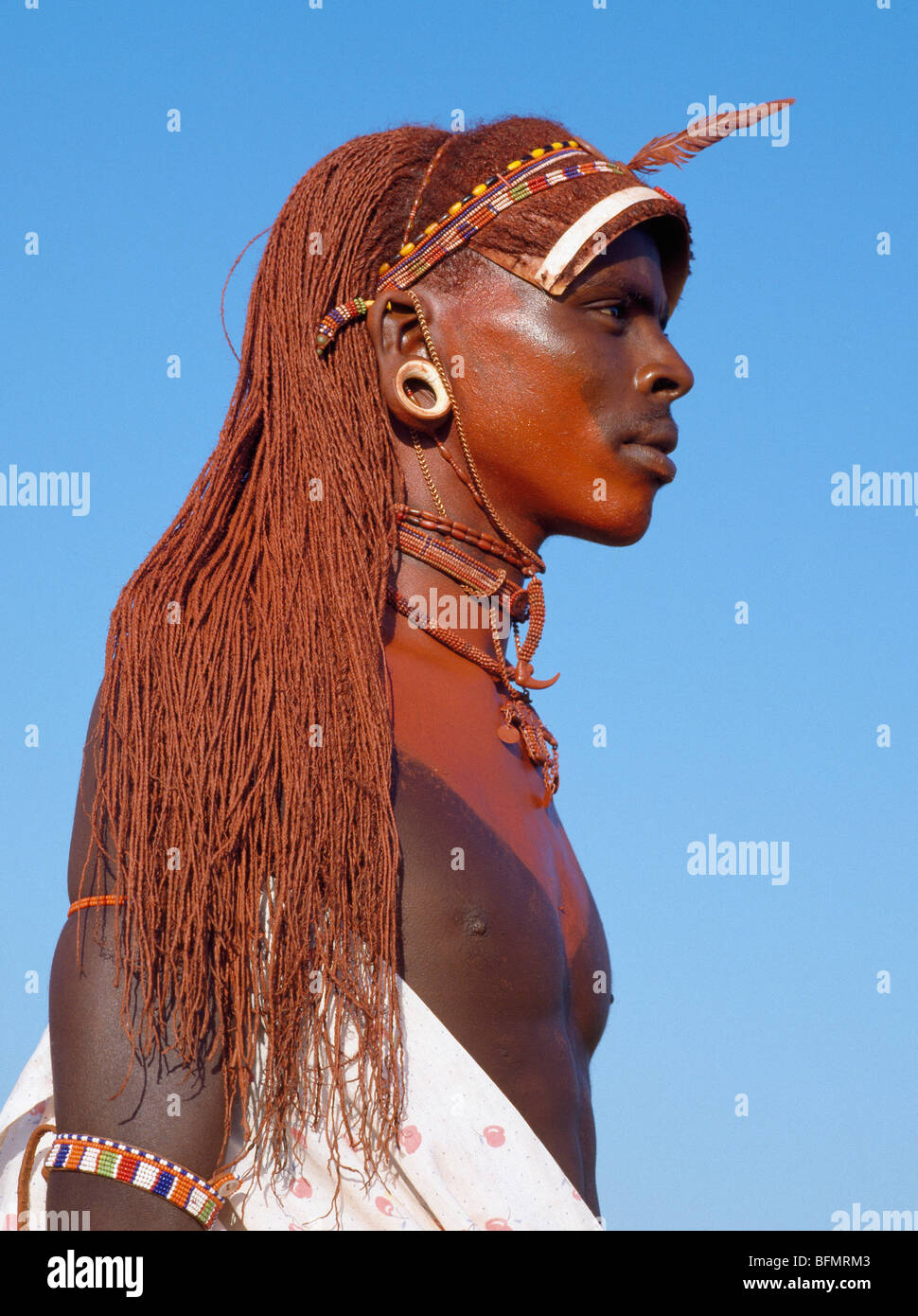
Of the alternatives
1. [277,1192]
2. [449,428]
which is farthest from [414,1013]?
[449,428]

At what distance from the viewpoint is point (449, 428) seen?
3.31m

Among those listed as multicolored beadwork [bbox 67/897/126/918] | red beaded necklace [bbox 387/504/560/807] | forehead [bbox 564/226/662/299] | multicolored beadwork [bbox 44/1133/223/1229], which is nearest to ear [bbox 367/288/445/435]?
red beaded necklace [bbox 387/504/560/807]

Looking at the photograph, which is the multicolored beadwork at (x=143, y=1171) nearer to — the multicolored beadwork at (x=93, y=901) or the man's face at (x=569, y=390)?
the multicolored beadwork at (x=93, y=901)

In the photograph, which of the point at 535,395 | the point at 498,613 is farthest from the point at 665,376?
the point at 498,613

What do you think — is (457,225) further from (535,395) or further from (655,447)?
(655,447)

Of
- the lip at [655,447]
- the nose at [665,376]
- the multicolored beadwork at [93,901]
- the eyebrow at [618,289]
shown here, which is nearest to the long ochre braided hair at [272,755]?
the multicolored beadwork at [93,901]

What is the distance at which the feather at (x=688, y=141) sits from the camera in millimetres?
3664

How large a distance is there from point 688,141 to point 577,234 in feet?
2.07

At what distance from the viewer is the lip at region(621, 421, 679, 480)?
3291mm

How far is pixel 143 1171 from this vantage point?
2574 mm

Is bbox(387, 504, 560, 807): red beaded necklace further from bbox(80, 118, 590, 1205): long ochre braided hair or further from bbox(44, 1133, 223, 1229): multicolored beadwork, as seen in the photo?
bbox(44, 1133, 223, 1229): multicolored beadwork
